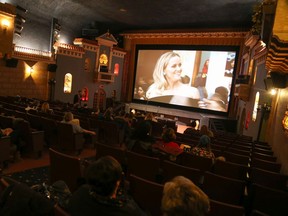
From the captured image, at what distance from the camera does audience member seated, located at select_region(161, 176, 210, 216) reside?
53.2 inches

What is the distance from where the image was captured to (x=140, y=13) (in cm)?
1566

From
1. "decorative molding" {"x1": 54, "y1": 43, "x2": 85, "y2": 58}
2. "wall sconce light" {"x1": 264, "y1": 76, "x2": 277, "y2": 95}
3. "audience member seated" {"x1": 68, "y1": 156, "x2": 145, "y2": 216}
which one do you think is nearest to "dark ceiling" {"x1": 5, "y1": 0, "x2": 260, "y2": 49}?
"decorative molding" {"x1": 54, "y1": 43, "x2": 85, "y2": 58}

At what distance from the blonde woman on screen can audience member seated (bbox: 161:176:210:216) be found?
16.1m

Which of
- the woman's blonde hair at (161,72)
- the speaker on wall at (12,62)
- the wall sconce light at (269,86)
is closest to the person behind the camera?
the wall sconce light at (269,86)

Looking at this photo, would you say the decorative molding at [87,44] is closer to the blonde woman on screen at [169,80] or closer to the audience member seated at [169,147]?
the blonde woman on screen at [169,80]

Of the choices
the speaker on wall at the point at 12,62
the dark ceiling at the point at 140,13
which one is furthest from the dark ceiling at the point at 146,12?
the speaker on wall at the point at 12,62

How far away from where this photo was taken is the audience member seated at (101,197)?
1.65m

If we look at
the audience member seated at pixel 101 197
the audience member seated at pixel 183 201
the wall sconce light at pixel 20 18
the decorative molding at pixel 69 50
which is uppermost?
the wall sconce light at pixel 20 18

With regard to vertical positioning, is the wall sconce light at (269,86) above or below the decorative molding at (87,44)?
below

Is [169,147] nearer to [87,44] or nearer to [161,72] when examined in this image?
[87,44]

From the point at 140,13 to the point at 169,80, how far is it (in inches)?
199

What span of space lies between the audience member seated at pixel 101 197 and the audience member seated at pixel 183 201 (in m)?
0.40

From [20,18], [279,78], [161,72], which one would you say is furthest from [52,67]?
[279,78]

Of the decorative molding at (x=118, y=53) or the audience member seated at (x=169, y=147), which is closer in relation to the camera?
the audience member seated at (x=169, y=147)
